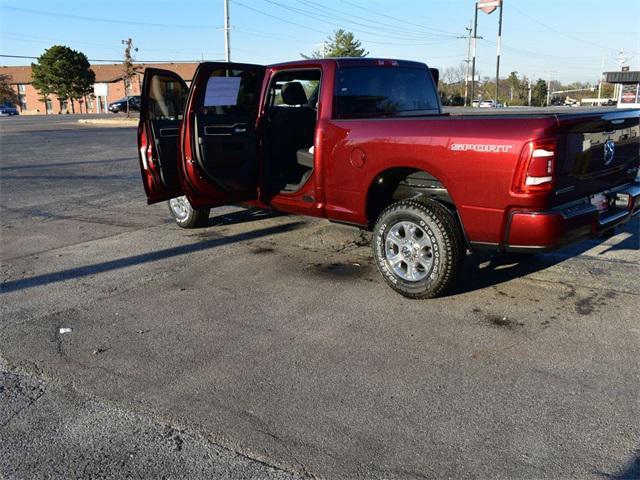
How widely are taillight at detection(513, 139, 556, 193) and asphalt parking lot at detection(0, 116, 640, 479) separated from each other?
1.07m

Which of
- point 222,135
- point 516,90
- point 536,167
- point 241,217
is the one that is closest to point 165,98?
point 222,135

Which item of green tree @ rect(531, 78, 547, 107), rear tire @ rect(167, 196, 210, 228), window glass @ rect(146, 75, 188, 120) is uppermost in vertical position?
green tree @ rect(531, 78, 547, 107)

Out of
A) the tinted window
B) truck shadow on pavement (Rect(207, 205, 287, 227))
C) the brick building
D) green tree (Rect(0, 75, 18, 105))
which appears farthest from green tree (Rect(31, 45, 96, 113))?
the tinted window

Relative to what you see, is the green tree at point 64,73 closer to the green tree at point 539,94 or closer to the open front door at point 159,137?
the green tree at point 539,94

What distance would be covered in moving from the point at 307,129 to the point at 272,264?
64.9 inches

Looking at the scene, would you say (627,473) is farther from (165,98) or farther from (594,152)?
(165,98)

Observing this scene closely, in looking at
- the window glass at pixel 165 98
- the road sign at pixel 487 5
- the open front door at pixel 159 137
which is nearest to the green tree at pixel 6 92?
the road sign at pixel 487 5

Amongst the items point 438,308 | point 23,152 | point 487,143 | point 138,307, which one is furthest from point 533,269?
point 23,152

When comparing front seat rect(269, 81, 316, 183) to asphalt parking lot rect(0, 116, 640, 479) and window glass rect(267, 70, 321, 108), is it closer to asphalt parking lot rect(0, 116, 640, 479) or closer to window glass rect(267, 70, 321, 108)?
window glass rect(267, 70, 321, 108)

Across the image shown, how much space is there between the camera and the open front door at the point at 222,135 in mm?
5691

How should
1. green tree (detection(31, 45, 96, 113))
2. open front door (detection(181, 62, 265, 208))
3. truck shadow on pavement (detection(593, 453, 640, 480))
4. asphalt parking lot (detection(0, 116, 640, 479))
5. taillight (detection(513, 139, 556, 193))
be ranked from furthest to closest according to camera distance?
green tree (detection(31, 45, 96, 113)) → open front door (detection(181, 62, 265, 208)) → taillight (detection(513, 139, 556, 193)) → asphalt parking lot (detection(0, 116, 640, 479)) → truck shadow on pavement (detection(593, 453, 640, 480))

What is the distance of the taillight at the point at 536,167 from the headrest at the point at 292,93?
3.03 m

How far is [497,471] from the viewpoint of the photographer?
253 centimetres

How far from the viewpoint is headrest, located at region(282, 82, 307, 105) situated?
604 centimetres
